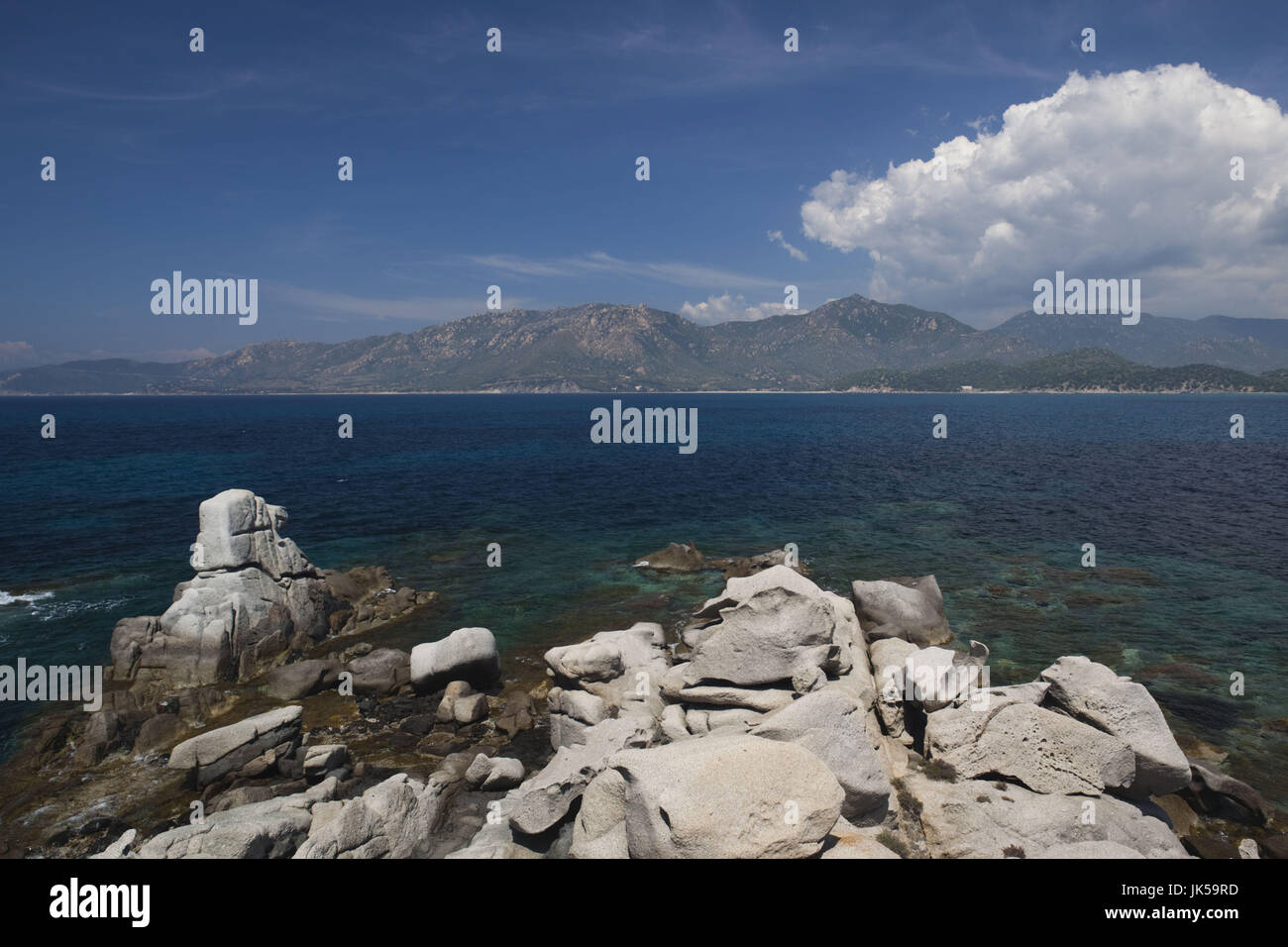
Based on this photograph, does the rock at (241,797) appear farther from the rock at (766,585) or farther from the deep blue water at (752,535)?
the rock at (766,585)

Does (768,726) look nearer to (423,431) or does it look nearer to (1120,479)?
(1120,479)

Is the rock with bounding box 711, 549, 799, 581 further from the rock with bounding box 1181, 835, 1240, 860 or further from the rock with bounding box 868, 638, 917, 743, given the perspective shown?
the rock with bounding box 1181, 835, 1240, 860

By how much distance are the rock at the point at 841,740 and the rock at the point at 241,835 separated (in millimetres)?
10820

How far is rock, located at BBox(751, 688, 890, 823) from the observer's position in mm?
12906

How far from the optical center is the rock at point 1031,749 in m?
13.8

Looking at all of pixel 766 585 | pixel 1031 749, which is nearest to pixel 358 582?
pixel 766 585

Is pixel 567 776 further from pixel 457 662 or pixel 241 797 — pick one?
pixel 457 662

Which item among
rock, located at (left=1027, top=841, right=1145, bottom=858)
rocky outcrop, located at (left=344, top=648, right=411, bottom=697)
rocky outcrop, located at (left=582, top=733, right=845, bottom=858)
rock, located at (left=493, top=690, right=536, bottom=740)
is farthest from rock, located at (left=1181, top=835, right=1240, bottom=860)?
rocky outcrop, located at (left=344, top=648, right=411, bottom=697)

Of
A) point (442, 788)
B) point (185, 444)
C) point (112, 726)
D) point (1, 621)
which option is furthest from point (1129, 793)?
point (185, 444)

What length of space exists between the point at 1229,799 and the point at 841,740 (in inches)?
439

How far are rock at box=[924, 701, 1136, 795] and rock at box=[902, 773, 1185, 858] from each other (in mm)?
454

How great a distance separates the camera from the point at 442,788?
16.0 m

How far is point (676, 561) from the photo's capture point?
38.4m
